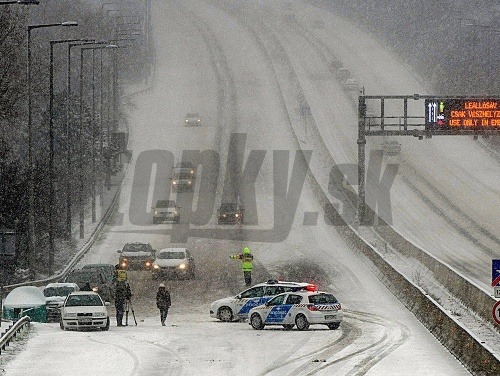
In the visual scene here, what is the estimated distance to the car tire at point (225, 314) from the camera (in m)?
40.9

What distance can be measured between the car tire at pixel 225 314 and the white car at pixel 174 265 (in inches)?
487

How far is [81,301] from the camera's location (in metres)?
38.3

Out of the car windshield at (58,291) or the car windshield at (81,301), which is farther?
the car windshield at (58,291)

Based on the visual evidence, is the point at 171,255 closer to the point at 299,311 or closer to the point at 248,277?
the point at 248,277

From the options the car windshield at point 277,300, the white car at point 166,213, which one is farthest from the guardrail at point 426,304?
the white car at point 166,213

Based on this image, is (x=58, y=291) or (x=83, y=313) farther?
(x=58, y=291)

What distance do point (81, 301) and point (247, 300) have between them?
5.55 meters

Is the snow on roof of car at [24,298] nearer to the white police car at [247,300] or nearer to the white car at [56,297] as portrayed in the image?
the white car at [56,297]

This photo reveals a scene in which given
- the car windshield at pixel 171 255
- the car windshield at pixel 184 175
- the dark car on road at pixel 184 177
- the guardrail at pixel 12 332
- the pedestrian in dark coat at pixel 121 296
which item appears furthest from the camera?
the car windshield at pixel 184 175

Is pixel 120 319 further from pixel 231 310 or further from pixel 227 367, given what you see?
pixel 227 367

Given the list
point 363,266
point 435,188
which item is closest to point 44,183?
point 363,266

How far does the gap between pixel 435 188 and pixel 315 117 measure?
28.1 metres

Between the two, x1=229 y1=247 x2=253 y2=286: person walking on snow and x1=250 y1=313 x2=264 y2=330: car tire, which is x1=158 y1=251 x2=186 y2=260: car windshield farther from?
x1=250 y1=313 x2=264 y2=330: car tire

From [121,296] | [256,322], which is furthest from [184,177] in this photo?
[256,322]
